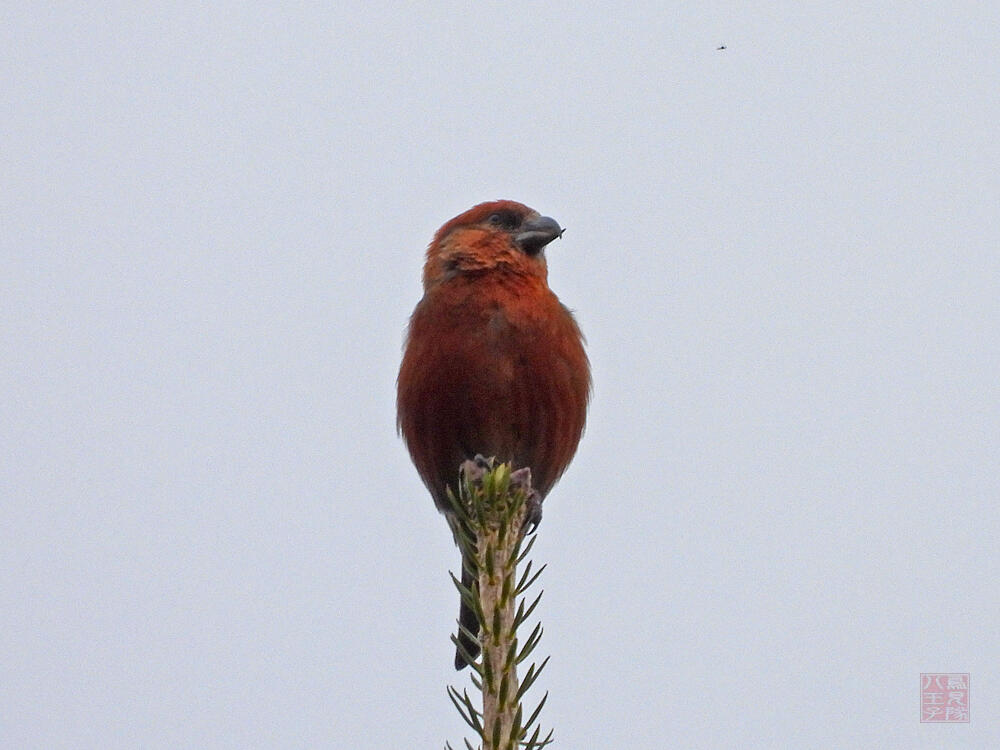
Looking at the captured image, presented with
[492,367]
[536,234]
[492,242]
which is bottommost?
[492,367]

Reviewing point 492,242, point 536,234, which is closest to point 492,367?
point 492,242

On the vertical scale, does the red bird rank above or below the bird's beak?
below

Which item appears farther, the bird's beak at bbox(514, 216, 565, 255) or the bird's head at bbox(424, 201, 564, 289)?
the bird's beak at bbox(514, 216, 565, 255)

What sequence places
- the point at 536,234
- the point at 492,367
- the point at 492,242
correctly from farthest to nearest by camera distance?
the point at 536,234 < the point at 492,242 < the point at 492,367

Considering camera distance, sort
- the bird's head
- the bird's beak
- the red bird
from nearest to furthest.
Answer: the red bird, the bird's head, the bird's beak

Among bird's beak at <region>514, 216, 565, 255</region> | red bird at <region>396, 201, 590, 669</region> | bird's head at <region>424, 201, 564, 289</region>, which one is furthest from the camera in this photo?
bird's beak at <region>514, 216, 565, 255</region>

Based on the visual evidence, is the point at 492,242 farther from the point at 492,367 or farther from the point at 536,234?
the point at 492,367
